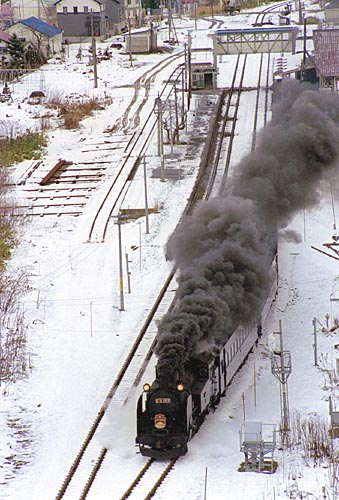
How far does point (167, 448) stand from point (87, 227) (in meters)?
22.9

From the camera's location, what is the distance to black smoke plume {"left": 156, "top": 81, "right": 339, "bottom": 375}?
26375mm

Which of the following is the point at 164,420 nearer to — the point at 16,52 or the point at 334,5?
the point at 16,52


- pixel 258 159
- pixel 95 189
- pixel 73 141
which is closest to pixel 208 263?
pixel 258 159

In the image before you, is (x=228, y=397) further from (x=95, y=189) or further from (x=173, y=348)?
(x=95, y=189)

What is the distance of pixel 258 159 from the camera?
37500mm

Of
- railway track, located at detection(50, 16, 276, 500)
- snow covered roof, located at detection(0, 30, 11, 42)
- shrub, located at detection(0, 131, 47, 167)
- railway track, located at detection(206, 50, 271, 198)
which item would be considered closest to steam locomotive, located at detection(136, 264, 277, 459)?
railway track, located at detection(50, 16, 276, 500)

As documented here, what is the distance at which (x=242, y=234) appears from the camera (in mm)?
30047

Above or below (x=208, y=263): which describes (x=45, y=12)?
above

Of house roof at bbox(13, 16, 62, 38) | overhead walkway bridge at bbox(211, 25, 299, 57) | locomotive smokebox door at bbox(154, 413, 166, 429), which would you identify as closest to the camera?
locomotive smokebox door at bbox(154, 413, 166, 429)

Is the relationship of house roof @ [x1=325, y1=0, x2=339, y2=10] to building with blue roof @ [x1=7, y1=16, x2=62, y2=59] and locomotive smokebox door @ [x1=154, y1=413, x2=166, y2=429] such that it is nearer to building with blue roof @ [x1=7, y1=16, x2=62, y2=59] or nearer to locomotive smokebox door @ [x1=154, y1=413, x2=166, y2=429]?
building with blue roof @ [x1=7, y1=16, x2=62, y2=59]

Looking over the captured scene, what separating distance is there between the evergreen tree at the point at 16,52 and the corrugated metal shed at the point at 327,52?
30.2 metres

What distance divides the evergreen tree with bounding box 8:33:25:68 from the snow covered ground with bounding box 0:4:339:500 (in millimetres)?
37139

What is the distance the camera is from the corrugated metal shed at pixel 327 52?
61.7 metres

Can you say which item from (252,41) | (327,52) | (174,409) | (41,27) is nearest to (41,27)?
(41,27)
